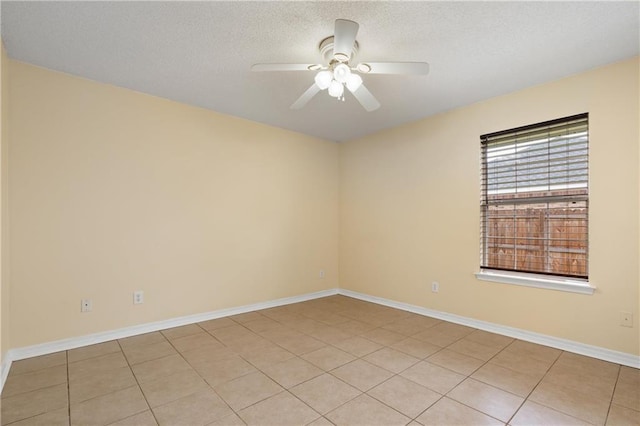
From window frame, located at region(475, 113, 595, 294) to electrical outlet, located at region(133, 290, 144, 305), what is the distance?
3548mm

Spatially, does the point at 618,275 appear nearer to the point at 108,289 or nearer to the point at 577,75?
the point at 577,75

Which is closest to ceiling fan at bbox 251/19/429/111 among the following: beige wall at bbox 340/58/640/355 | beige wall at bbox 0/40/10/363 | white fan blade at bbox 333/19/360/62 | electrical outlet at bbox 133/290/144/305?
white fan blade at bbox 333/19/360/62

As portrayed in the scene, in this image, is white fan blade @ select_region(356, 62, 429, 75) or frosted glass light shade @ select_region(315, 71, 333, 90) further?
frosted glass light shade @ select_region(315, 71, 333, 90)

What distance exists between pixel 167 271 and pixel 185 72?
6.62 ft

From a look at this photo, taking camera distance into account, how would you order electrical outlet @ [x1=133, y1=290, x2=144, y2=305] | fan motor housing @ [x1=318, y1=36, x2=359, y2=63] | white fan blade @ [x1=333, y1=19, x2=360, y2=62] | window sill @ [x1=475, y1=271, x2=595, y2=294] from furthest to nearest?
electrical outlet @ [x1=133, y1=290, x2=144, y2=305]
window sill @ [x1=475, y1=271, x2=595, y2=294]
fan motor housing @ [x1=318, y1=36, x2=359, y2=63]
white fan blade @ [x1=333, y1=19, x2=360, y2=62]

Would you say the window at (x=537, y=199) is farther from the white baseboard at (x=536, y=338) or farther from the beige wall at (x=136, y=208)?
the beige wall at (x=136, y=208)

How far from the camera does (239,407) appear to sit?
1879 millimetres

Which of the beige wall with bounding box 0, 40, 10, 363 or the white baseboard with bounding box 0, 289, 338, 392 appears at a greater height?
the beige wall with bounding box 0, 40, 10, 363

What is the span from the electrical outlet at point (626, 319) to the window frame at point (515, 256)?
25cm

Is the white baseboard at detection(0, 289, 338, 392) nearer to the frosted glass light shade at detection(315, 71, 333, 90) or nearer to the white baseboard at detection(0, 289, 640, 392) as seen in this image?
the white baseboard at detection(0, 289, 640, 392)

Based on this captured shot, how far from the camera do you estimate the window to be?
2.75 m

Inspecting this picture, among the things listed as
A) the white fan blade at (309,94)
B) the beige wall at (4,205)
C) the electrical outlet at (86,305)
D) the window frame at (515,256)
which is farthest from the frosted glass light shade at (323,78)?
the electrical outlet at (86,305)

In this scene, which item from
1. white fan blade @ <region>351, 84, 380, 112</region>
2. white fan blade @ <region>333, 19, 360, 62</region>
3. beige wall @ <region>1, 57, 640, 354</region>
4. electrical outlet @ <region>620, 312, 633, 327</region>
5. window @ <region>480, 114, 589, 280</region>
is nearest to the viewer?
white fan blade @ <region>333, 19, 360, 62</region>

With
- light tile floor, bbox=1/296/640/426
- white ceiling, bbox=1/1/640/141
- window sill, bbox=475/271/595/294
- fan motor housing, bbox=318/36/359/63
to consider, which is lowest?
light tile floor, bbox=1/296/640/426
